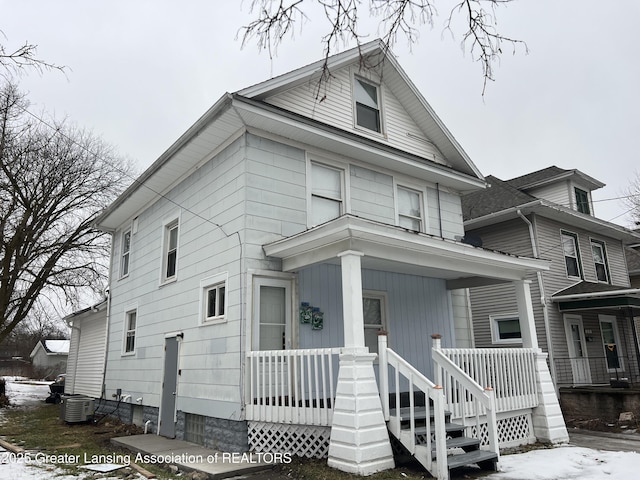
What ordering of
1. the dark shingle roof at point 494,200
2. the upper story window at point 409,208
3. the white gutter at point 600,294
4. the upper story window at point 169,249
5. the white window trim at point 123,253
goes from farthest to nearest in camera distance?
the dark shingle roof at point 494,200 → the white gutter at point 600,294 → the white window trim at point 123,253 → the upper story window at point 169,249 → the upper story window at point 409,208

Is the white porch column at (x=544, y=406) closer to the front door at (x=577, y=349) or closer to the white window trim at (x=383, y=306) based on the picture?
the white window trim at (x=383, y=306)

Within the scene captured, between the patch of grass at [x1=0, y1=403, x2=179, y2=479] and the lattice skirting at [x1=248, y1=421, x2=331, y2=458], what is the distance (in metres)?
1.26

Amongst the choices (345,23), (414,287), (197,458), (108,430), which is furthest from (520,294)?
(108,430)

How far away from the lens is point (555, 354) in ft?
44.9

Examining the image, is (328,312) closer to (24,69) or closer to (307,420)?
(307,420)

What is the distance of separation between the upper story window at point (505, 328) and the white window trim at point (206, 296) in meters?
9.90

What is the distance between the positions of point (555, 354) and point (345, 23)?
13.2m

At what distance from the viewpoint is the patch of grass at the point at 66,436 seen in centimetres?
731

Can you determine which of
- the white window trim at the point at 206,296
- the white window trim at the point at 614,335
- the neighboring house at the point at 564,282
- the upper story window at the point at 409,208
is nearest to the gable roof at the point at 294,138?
the upper story window at the point at 409,208

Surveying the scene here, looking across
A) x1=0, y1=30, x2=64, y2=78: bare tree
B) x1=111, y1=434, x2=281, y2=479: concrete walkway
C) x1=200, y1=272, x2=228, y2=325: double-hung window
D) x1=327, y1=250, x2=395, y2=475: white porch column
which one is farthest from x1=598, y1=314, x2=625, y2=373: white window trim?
x1=0, y1=30, x2=64, y2=78: bare tree

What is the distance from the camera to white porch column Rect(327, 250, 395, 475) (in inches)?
222

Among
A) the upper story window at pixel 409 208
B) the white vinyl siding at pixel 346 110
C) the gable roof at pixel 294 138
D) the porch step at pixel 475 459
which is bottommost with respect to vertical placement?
the porch step at pixel 475 459

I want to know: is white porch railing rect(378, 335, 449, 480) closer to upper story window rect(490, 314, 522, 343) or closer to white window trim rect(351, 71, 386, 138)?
white window trim rect(351, 71, 386, 138)

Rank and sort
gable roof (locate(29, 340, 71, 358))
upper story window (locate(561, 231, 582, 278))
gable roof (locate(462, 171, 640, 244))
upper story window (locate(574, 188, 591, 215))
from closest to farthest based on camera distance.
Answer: gable roof (locate(462, 171, 640, 244)) → upper story window (locate(561, 231, 582, 278)) → upper story window (locate(574, 188, 591, 215)) → gable roof (locate(29, 340, 71, 358))
